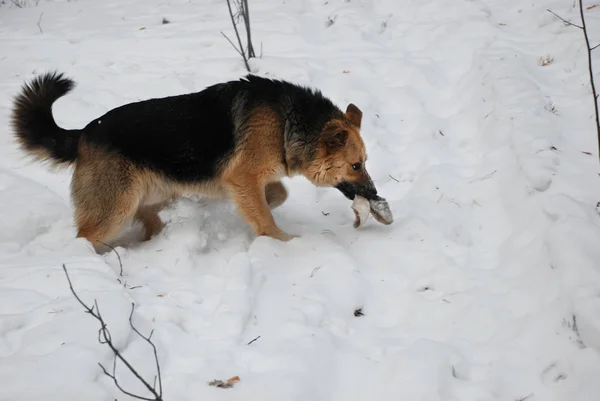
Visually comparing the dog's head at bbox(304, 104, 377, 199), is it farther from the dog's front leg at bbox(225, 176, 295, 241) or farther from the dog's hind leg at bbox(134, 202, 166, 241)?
the dog's hind leg at bbox(134, 202, 166, 241)

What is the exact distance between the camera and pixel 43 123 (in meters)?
4.75

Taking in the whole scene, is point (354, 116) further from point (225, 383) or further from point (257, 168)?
point (225, 383)

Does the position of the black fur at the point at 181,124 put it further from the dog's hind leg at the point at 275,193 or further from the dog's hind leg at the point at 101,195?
the dog's hind leg at the point at 275,193

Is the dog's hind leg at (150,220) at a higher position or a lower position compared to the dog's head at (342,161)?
lower

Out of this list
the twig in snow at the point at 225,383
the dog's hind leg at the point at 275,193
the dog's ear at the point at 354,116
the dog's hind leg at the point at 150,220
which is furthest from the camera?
the dog's hind leg at the point at 275,193

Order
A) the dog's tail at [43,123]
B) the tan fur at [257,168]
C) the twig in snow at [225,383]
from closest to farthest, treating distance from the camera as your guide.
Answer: the twig in snow at [225,383]
the dog's tail at [43,123]
the tan fur at [257,168]

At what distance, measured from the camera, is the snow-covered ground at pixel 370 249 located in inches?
122

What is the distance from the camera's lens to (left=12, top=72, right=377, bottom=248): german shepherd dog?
4.72 meters

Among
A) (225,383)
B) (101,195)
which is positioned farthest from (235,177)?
(225,383)

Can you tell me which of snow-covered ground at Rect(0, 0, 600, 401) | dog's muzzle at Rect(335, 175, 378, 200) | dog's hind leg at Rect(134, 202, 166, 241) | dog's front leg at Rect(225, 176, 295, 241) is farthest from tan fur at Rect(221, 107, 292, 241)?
dog's hind leg at Rect(134, 202, 166, 241)

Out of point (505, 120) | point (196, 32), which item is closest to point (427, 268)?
point (505, 120)

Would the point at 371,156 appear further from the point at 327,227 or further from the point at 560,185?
the point at 560,185

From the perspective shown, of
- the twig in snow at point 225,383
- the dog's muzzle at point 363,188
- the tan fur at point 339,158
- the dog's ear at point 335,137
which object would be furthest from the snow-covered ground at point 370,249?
the dog's ear at point 335,137

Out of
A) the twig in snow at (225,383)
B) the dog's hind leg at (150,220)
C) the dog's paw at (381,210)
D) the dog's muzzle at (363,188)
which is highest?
the twig in snow at (225,383)
